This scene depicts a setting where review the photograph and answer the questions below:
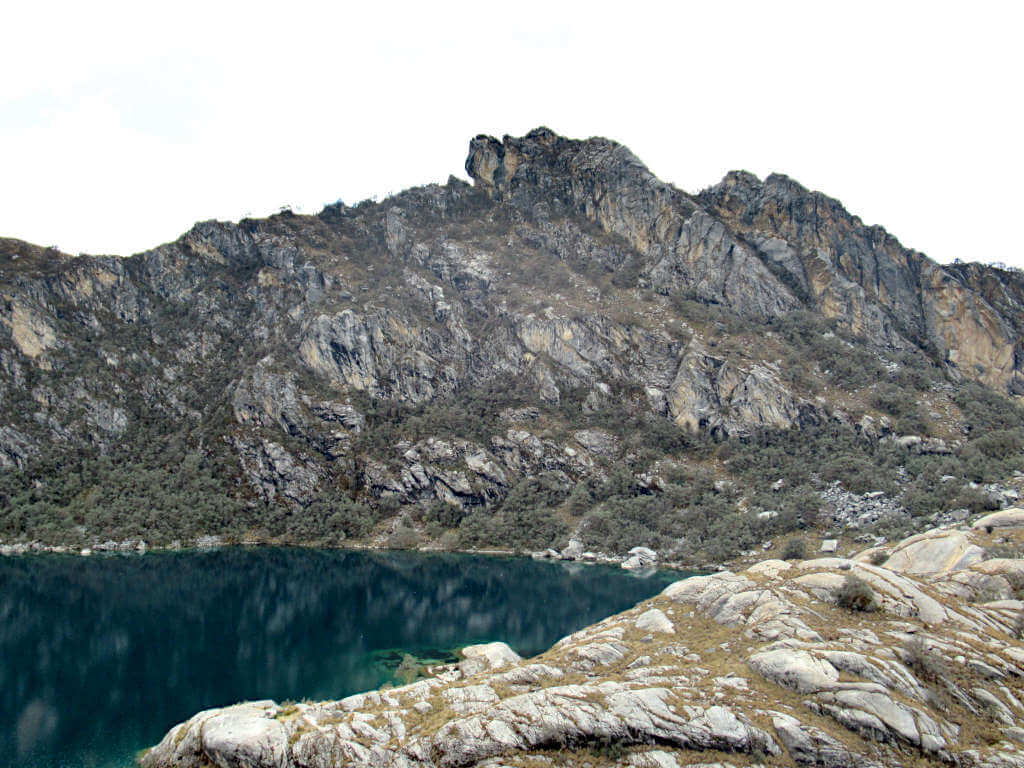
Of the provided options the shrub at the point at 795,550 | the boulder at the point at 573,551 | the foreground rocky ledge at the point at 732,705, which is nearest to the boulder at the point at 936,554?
the foreground rocky ledge at the point at 732,705

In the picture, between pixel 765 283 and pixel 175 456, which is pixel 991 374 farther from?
pixel 175 456

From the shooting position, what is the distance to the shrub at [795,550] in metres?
65.3

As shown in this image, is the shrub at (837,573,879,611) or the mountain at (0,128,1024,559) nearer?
the shrub at (837,573,879,611)

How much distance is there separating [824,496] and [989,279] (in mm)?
87792

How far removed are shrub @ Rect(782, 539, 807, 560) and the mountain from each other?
8.28 meters

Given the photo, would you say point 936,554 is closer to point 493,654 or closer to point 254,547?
point 493,654

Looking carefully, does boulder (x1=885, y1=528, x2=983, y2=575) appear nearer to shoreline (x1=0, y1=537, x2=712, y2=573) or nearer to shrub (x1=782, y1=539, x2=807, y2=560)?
shrub (x1=782, y1=539, x2=807, y2=560)

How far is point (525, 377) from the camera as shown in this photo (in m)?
127

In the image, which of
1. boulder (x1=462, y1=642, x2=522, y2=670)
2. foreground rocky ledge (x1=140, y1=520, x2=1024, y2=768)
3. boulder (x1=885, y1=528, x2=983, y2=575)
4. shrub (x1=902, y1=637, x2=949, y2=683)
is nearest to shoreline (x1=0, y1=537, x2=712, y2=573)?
boulder (x1=462, y1=642, x2=522, y2=670)

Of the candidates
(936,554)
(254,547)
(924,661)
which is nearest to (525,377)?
(254,547)

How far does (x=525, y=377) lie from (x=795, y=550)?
235 feet

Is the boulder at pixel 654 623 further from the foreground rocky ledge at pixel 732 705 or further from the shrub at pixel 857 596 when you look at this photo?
the shrub at pixel 857 596

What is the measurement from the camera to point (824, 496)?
80.6 metres

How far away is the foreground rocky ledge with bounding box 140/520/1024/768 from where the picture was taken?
48.9 feet
